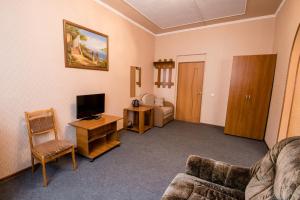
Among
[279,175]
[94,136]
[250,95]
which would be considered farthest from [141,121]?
[279,175]

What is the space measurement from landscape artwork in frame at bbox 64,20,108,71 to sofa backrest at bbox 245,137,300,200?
2.99 meters

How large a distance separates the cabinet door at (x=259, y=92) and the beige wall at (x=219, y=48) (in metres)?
0.68

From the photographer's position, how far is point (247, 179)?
130 centimetres

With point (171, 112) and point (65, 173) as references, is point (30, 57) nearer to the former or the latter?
point (65, 173)

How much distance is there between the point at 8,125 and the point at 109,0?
2.85m

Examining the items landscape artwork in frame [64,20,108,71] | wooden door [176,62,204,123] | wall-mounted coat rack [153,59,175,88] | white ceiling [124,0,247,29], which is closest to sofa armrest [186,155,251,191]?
landscape artwork in frame [64,20,108,71]

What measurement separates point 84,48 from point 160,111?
2575 millimetres

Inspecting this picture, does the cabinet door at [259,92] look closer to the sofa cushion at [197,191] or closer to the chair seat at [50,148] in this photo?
the sofa cushion at [197,191]

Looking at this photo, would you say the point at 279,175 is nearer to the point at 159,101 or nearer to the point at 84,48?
the point at 84,48

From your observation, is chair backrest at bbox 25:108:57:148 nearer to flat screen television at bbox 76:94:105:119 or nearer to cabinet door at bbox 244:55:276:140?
flat screen television at bbox 76:94:105:119

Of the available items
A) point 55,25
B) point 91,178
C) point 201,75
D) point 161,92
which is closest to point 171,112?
point 161,92

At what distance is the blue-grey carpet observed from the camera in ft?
5.94

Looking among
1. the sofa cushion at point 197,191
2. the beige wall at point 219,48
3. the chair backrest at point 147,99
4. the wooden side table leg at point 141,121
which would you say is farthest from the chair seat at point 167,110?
the sofa cushion at point 197,191

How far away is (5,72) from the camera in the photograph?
1.89 m
